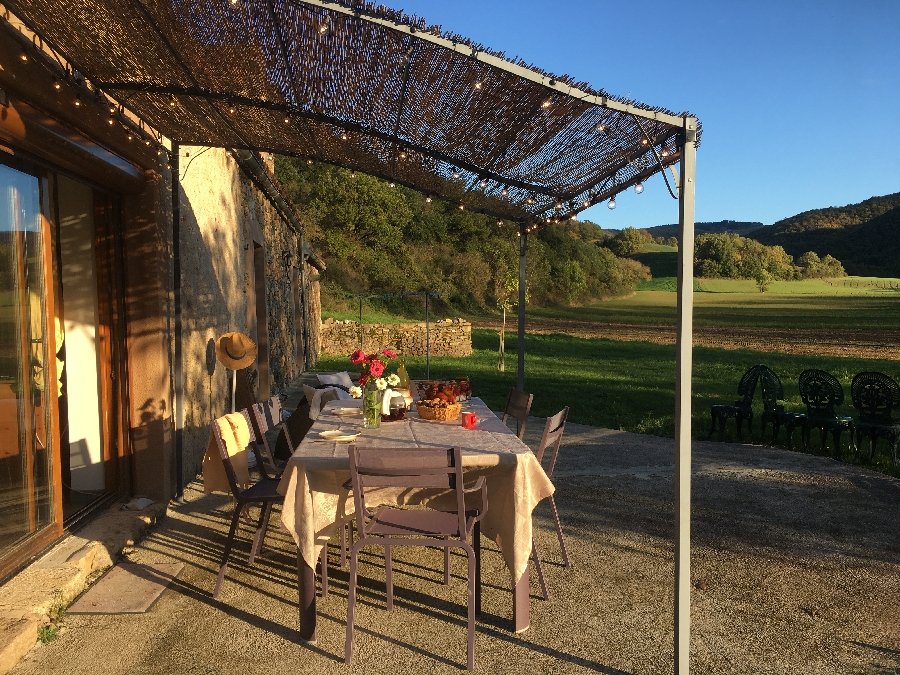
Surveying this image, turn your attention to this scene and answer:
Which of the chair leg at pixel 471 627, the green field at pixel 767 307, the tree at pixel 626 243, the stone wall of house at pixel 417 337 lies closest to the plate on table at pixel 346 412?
the chair leg at pixel 471 627

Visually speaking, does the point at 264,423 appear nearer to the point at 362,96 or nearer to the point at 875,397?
the point at 362,96

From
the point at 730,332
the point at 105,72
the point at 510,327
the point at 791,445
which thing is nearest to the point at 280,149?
the point at 105,72

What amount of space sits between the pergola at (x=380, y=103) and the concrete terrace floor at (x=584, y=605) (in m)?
0.55

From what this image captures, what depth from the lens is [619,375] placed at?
542 inches

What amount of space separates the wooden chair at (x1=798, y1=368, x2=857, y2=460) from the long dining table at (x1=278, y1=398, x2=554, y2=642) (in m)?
4.33

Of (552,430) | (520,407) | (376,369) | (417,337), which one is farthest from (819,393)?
(417,337)

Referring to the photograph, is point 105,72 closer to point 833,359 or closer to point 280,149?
point 280,149

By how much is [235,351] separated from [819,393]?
212 inches

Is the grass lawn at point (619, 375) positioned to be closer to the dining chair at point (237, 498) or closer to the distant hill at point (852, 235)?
the dining chair at point (237, 498)

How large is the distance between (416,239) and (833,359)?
21624 millimetres

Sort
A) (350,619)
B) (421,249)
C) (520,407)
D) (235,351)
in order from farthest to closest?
1. (421,249)
2. (235,351)
3. (520,407)
4. (350,619)

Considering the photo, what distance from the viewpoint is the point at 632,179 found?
375cm

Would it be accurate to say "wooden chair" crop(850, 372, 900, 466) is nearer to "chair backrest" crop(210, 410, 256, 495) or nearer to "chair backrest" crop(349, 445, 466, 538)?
"chair backrest" crop(349, 445, 466, 538)

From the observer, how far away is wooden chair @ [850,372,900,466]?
18.8 ft
